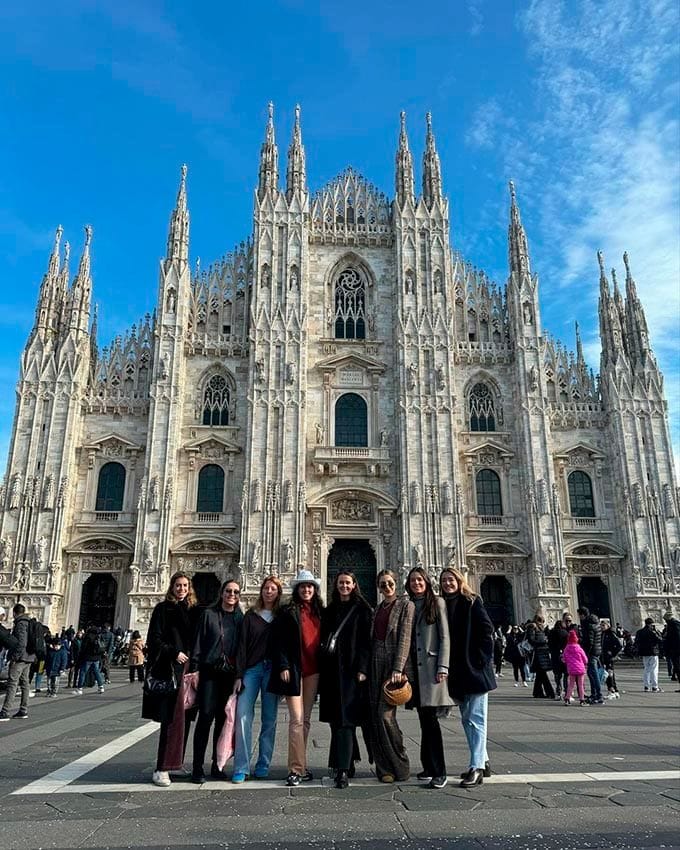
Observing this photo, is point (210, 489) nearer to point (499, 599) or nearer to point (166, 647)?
point (499, 599)

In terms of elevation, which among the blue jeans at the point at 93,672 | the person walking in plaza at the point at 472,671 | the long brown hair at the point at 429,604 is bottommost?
→ the blue jeans at the point at 93,672

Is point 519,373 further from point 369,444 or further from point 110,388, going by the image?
point 110,388

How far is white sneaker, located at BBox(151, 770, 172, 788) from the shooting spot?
562cm

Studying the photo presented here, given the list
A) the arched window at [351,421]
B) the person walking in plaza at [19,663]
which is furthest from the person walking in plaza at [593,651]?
the arched window at [351,421]

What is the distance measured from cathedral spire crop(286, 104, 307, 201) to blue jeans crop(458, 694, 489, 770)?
29.3 m

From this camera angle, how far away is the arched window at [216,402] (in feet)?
97.7

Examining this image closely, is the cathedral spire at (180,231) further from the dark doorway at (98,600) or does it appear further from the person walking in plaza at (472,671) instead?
the person walking in plaza at (472,671)

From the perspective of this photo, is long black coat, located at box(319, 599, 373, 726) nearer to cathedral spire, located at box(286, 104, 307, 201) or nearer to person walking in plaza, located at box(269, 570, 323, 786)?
person walking in plaza, located at box(269, 570, 323, 786)

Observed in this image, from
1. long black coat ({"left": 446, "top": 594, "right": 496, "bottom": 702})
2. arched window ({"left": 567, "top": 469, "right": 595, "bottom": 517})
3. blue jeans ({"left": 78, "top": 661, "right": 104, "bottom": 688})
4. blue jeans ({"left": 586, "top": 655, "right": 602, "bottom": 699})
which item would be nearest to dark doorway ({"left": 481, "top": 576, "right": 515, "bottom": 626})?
arched window ({"left": 567, "top": 469, "right": 595, "bottom": 517})

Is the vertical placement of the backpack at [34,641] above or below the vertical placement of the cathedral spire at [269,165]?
below

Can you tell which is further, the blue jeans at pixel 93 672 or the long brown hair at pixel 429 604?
the blue jeans at pixel 93 672

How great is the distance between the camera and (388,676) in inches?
232

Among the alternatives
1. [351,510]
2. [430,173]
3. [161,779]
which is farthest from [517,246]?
[161,779]

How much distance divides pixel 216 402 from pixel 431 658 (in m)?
25.1
